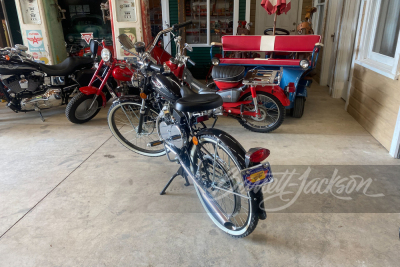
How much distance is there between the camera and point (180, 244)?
191cm

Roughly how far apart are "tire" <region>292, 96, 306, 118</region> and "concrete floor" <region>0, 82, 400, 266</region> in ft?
2.33

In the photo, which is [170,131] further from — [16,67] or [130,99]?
[16,67]

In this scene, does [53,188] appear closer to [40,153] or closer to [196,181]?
[40,153]

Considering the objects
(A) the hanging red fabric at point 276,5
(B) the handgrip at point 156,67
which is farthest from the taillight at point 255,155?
(A) the hanging red fabric at point 276,5

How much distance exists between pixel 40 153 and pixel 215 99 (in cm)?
238

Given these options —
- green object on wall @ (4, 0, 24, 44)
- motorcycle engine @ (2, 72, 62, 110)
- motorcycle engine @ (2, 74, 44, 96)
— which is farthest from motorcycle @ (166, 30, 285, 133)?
green object on wall @ (4, 0, 24, 44)

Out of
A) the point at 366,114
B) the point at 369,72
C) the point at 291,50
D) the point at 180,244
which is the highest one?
the point at 291,50

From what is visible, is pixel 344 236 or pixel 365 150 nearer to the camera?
pixel 344 236

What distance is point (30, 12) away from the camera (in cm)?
506

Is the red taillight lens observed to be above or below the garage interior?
above

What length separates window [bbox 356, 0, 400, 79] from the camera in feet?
11.2

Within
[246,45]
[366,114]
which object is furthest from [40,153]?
[366,114]

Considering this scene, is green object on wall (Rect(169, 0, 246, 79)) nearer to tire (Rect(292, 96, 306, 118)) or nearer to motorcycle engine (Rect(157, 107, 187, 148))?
tire (Rect(292, 96, 306, 118))

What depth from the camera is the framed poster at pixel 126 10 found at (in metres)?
4.70
